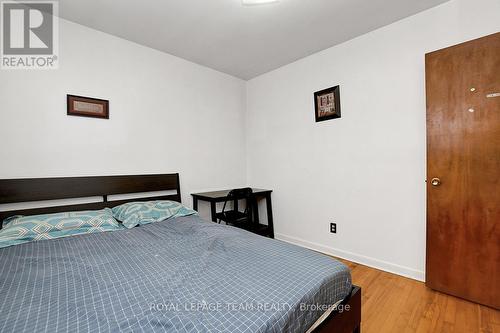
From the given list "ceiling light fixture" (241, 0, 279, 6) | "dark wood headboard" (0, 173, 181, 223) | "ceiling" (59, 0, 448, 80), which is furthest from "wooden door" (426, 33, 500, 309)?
"dark wood headboard" (0, 173, 181, 223)

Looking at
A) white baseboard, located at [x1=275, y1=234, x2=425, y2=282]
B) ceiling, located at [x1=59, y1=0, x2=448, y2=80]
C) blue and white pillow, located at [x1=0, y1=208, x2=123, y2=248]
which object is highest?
ceiling, located at [x1=59, y1=0, x2=448, y2=80]

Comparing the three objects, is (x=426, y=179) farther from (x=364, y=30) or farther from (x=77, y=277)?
(x=77, y=277)

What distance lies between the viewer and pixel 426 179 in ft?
6.59

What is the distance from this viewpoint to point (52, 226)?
67.5 inches

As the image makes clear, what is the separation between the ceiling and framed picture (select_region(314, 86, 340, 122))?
509mm

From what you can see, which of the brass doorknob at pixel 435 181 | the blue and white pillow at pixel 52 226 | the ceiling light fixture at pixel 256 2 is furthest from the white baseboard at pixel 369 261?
the ceiling light fixture at pixel 256 2

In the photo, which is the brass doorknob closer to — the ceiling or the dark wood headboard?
the ceiling

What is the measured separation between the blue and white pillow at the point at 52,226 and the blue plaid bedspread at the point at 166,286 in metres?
0.09

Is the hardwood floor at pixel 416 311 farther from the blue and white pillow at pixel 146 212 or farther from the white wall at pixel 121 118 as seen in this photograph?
the white wall at pixel 121 118

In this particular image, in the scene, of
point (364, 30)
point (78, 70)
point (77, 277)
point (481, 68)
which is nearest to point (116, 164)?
point (78, 70)

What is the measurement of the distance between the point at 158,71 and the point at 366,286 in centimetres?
306

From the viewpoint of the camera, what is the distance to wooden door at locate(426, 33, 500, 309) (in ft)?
5.51

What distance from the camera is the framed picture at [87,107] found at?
2.14 metres

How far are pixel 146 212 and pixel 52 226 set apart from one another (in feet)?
2.14
